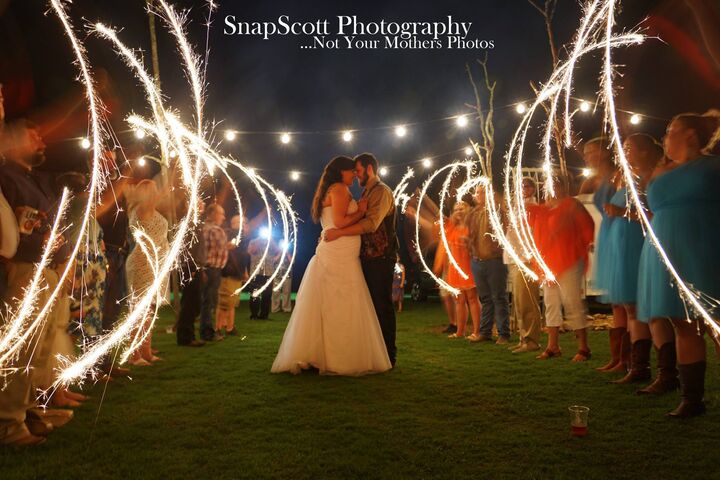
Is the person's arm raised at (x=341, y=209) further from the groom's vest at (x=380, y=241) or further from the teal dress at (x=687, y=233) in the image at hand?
the teal dress at (x=687, y=233)

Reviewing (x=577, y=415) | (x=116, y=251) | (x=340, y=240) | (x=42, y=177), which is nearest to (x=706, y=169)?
(x=577, y=415)

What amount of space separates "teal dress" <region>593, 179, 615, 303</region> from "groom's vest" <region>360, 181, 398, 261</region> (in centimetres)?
206

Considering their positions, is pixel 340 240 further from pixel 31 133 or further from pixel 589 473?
pixel 589 473

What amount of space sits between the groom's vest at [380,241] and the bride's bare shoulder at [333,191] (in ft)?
A: 0.87

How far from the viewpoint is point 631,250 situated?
16.7 feet

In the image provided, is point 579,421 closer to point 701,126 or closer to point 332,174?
point 701,126

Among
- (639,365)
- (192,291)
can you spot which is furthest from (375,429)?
(192,291)

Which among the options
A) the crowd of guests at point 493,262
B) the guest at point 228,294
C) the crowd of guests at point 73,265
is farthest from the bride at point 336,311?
the guest at point 228,294

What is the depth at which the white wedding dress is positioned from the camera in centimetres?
564

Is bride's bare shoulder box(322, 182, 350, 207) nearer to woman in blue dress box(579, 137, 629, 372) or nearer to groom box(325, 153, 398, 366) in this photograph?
groom box(325, 153, 398, 366)

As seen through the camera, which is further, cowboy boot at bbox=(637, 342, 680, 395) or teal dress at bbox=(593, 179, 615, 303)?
teal dress at bbox=(593, 179, 615, 303)

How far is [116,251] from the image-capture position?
5844mm

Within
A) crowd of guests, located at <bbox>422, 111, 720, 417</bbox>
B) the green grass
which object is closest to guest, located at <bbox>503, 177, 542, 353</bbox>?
crowd of guests, located at <bbox>422, 111, 720, 417</bbox>

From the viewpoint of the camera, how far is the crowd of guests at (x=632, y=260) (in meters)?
3.86
